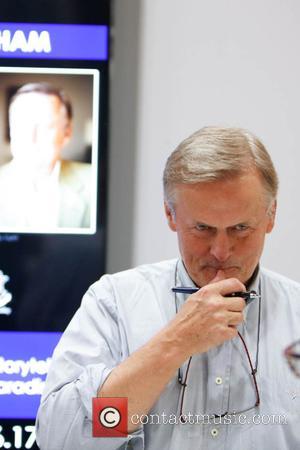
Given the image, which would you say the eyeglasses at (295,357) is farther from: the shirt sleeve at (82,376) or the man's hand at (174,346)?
the shirt sleeve at (82,376)

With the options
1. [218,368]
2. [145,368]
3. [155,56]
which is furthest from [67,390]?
[155,56]

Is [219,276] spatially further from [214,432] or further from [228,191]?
[214,432]

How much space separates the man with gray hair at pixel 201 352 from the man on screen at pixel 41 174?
96 centimetres

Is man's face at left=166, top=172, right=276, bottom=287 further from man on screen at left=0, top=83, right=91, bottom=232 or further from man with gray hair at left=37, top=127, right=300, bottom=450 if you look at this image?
man on screen at left=0, top=83, right=91, bottom=232

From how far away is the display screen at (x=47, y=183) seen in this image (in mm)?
2416

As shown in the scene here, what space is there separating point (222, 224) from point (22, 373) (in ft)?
4.33

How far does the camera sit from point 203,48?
257 cm

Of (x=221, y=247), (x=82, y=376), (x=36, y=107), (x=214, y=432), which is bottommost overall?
(x=214, y=432)

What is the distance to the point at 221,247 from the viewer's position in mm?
1367

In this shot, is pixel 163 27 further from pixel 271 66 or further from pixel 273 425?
pixel 273 425

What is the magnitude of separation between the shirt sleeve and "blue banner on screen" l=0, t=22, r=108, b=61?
114 centimetres

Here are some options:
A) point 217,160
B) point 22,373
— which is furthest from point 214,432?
point 22,373

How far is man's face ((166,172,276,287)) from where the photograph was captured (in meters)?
1.36

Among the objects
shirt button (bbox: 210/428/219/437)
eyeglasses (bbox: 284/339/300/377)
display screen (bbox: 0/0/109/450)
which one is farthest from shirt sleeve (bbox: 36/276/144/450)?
display screen (bbox: 0/0/109/450)
